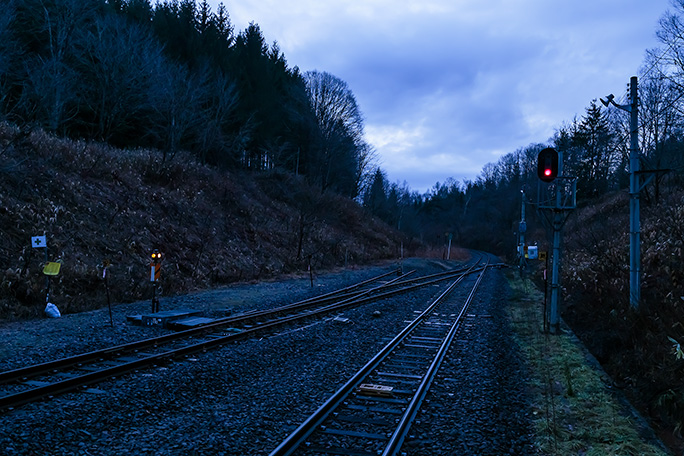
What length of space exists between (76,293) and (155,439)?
11.2 m

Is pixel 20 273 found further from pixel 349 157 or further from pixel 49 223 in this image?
pixel 349 157

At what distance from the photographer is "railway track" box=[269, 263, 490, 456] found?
5.45m

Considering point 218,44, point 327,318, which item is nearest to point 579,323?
point 327,318

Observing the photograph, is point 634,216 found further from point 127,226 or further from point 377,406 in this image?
point 127,226

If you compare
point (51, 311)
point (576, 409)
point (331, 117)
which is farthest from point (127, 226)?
point (331, 117)

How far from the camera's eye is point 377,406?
689 centimetres

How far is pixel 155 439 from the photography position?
552 centimetres

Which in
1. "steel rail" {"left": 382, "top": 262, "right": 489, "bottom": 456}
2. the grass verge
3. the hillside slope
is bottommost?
the grass verge

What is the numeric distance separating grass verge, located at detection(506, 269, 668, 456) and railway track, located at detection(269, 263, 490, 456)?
1.71 meters

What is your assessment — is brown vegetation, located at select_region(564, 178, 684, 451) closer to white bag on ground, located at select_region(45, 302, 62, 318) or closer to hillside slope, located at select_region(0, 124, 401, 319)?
white bag on ground, located at select_region(45, 302, 62, 318)

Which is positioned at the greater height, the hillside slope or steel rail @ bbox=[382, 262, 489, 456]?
the hillside slope

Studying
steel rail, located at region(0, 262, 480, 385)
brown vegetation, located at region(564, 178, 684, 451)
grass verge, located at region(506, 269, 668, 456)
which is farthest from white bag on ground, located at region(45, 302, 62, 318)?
Answer: brown vegetation, located at region(564, 178, 684, 451)

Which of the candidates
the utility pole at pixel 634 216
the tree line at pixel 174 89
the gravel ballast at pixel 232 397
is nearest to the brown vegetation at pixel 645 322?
the utility pole at pixel 634 216

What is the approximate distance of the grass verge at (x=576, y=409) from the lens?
588 centimetres
